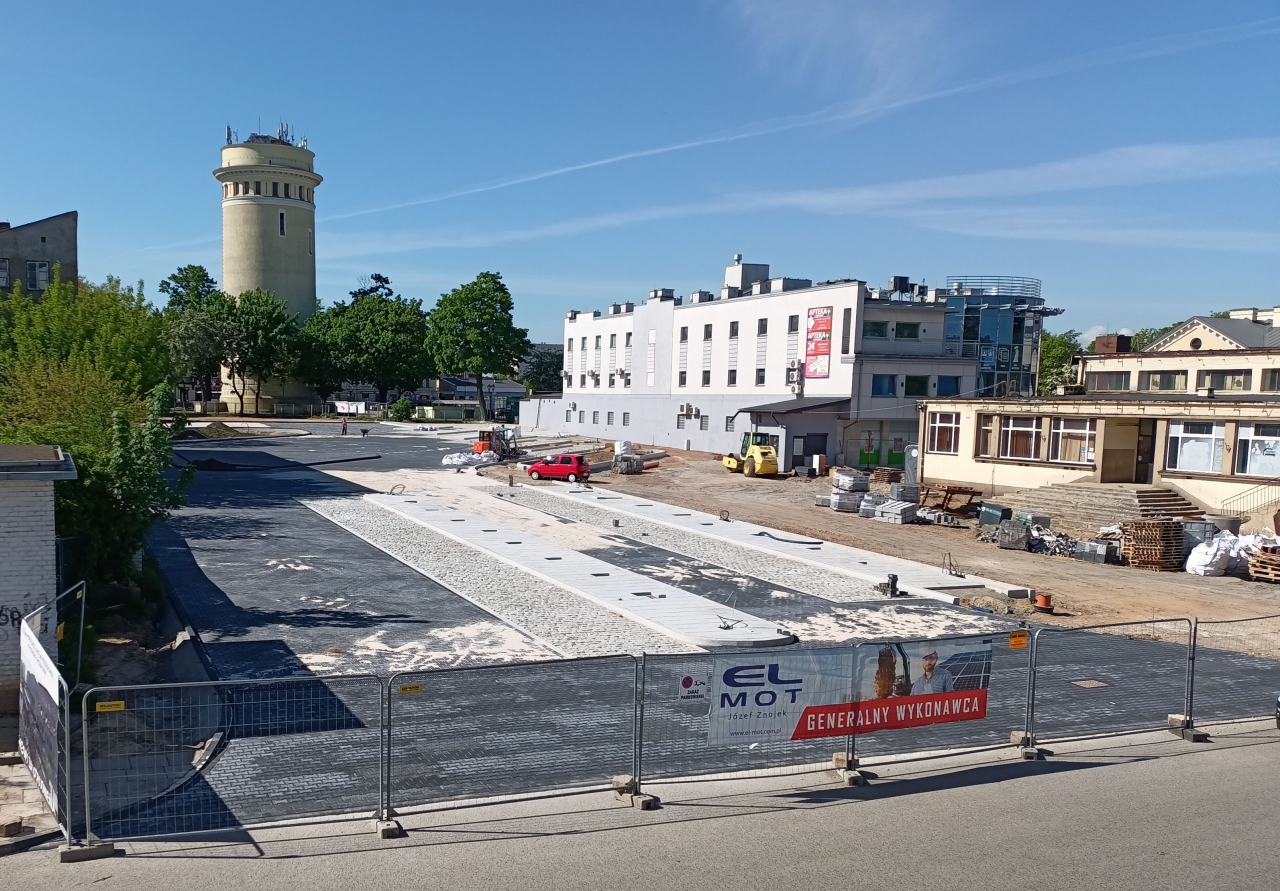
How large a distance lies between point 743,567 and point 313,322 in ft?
282

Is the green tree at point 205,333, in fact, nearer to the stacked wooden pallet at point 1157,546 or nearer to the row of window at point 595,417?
the row of window at point 595,417

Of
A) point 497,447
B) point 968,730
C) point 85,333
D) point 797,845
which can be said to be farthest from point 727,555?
point 497,447

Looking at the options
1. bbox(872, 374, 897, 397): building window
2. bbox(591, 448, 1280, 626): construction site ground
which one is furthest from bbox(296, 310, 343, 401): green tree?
bbox(872, 374, 897, 397): building window

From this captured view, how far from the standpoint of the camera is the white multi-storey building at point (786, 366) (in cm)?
5069

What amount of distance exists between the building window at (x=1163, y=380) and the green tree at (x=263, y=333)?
76.2 metres

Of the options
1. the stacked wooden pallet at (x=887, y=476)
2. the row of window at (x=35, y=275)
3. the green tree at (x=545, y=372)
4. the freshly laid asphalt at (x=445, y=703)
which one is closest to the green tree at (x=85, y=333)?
the row of window at (x=35, y=275)

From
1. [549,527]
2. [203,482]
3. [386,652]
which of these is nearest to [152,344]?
[203,482]

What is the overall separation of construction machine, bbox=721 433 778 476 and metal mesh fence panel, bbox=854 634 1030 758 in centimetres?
3408

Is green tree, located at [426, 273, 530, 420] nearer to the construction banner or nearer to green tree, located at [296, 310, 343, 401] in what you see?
green tree, located at [296, 310, 343, 401]

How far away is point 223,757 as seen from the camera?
10.7 metres

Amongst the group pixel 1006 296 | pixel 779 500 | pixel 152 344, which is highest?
pixel 1006 296

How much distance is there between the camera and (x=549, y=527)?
31.0 meters

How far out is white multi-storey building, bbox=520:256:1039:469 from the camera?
50688mm

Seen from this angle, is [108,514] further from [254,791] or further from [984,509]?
[984,509]
